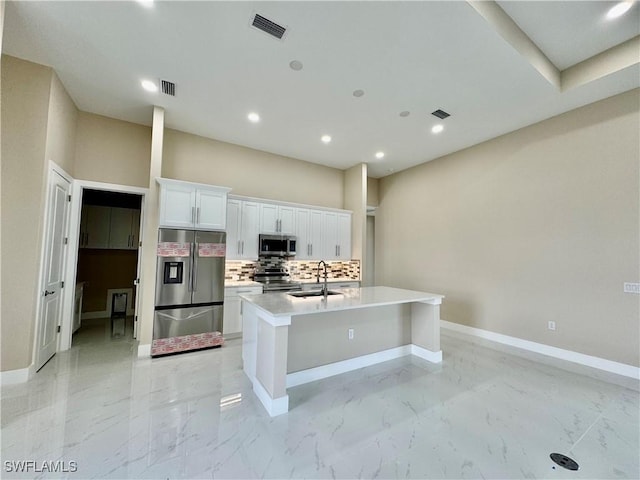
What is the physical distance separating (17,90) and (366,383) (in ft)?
16.6

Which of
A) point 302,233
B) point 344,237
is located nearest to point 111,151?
point 302,233

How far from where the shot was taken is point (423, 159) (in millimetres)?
5805

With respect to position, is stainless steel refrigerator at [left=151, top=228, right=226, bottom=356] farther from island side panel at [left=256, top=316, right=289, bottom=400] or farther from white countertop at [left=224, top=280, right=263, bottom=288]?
island side panel at [left=256, top=316, right=289, bottom=400]

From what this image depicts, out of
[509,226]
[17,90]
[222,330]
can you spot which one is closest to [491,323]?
[509,226]

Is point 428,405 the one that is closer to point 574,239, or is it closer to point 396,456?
point 396,456

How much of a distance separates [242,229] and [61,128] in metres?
2.71

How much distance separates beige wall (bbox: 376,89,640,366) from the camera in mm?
3344

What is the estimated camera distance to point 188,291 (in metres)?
3.92

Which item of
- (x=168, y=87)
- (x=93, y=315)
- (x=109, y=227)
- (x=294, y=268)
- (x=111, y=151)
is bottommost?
(x=93, y=315)

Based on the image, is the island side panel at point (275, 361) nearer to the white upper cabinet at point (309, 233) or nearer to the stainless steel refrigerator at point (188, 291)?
the stainless steel refrigerator at point (188, 291)

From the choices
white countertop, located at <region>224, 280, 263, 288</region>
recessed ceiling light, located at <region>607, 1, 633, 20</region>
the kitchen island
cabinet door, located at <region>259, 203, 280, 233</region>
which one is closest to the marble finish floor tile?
the kitchen island

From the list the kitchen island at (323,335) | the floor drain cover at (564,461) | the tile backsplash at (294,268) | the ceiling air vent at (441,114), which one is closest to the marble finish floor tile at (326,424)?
the floor drain cover at (564,461)

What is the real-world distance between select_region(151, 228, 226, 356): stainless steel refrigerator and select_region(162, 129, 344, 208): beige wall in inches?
53.9

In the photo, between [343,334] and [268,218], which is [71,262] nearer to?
[268,218]
